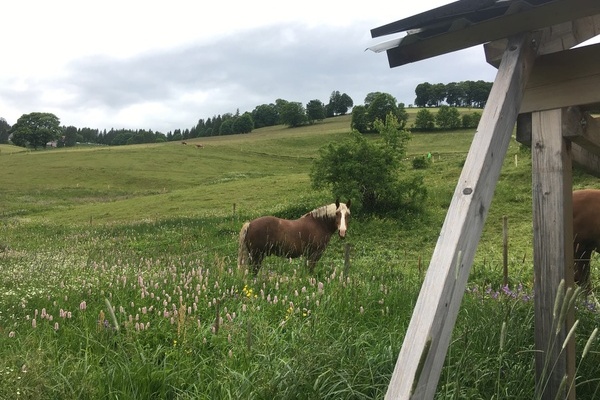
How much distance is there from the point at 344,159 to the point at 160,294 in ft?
59.3

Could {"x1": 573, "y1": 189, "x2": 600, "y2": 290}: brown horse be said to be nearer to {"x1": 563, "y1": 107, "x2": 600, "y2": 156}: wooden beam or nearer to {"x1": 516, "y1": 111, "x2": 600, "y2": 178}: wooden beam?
{"x1": 516, "y1": 111, "x2": 600, "y2": 178}: wooden beam

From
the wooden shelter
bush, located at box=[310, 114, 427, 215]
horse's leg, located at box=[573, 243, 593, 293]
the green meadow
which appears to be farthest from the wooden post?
bush, located at box=[310, 114, 427, 215]

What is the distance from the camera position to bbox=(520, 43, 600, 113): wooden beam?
3686 mm

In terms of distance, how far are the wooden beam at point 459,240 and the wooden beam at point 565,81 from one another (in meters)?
0.48

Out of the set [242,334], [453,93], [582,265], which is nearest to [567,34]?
[242,334]

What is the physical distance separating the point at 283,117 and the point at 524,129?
432 feet

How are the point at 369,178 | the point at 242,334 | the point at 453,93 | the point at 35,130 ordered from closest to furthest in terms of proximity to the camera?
the point at 242,334
the point at 369,178
the point at 35,130
the point at 453,93

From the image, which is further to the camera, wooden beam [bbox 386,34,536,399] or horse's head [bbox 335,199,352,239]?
horse's head [bbox 335,199,352,239]

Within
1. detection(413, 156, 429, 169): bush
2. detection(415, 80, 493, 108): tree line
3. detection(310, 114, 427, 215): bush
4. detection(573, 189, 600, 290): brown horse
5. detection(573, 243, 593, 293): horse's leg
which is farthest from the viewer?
detection(415, 80, 493, 108): tree line

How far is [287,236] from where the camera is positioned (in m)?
11.3

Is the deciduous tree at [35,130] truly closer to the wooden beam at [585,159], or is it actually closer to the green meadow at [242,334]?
the green meadow at [242,334]

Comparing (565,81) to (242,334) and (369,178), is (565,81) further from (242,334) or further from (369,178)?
(369,178)

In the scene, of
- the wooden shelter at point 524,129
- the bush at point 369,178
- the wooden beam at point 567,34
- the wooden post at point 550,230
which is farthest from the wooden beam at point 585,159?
the bush at point 369,178

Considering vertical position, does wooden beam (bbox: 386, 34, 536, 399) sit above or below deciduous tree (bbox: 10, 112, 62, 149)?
below
